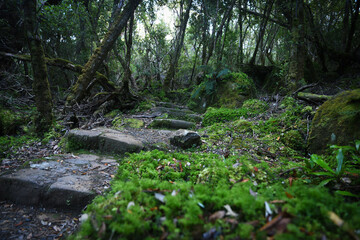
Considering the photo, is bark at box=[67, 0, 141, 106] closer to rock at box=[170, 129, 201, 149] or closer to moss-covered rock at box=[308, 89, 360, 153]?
rock at box=[170, 129, 201, 149]

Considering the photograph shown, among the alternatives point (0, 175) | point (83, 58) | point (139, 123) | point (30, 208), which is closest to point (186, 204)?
point (30, 208)

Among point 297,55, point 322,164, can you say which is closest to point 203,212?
point 322,164

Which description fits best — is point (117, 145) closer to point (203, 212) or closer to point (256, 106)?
point (203, 212)

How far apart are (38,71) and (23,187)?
3143 mm

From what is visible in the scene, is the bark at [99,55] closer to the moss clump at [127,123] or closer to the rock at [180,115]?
the moss clump at [127,123]

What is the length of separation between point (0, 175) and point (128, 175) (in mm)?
1938

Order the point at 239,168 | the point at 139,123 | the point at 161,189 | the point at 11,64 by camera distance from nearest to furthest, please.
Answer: the point at 161,189 < the point at 239,168 < the point at 139,123 < the point at 11,64

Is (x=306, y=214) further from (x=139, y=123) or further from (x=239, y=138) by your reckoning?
(x=139, y=123)

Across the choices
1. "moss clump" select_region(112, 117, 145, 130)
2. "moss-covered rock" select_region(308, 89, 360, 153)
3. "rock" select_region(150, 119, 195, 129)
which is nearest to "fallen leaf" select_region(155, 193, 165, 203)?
"moss-covered rock" select_region(308, 89, 360, 153)

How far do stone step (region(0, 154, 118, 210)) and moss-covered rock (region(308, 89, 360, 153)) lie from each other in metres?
3.51

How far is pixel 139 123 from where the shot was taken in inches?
240

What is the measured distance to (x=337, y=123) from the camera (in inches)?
108

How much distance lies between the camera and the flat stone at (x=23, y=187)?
7.48 feet

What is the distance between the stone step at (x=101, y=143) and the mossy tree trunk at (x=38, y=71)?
3.89ft
